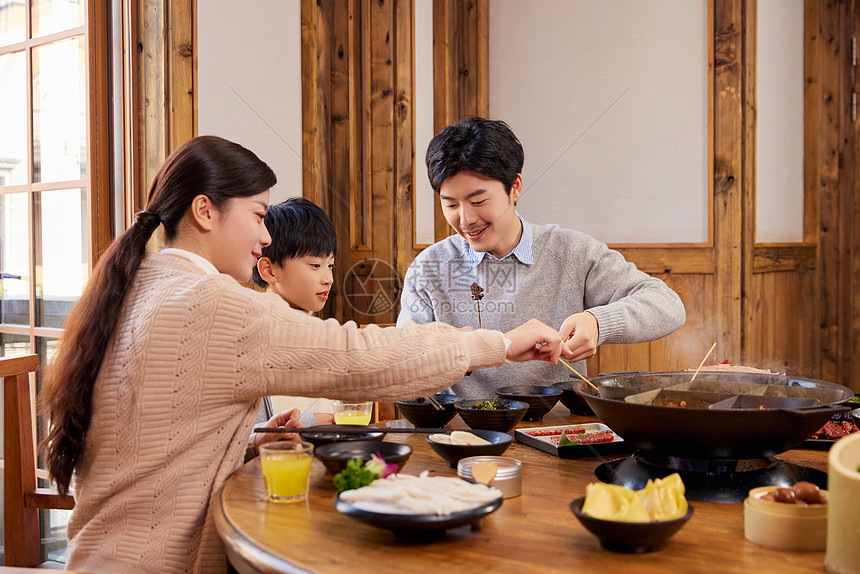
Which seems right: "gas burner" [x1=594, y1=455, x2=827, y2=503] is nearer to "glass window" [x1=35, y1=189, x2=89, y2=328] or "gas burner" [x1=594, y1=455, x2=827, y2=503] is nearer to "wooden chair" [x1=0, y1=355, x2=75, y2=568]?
"wooden chair" [x1=0, y1=355, x2=75, y2=568]

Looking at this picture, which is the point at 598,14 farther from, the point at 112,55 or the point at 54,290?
the point at 54,290

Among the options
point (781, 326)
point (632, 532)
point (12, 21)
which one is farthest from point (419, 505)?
point (781, 326)

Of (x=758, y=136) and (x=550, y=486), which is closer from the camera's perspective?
(x=550, y=486)

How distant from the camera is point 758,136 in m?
3.71

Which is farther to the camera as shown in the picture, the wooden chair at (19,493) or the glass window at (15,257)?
the glass window at (15,257)

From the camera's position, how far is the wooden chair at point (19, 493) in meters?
1.62

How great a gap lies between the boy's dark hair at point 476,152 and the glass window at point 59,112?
1418mm

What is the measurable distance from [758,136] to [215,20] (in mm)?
2762

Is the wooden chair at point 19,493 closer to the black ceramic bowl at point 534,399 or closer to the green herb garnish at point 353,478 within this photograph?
the green herb garnish at point 353,478

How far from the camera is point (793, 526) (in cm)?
93

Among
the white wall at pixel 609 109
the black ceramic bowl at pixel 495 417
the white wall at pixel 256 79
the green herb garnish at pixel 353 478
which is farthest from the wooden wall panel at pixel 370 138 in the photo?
the green herb garnish at pixel 353 478

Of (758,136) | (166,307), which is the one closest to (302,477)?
(166,307)

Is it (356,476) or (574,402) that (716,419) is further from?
(574,402)

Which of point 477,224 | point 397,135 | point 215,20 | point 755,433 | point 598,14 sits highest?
point 598,14
